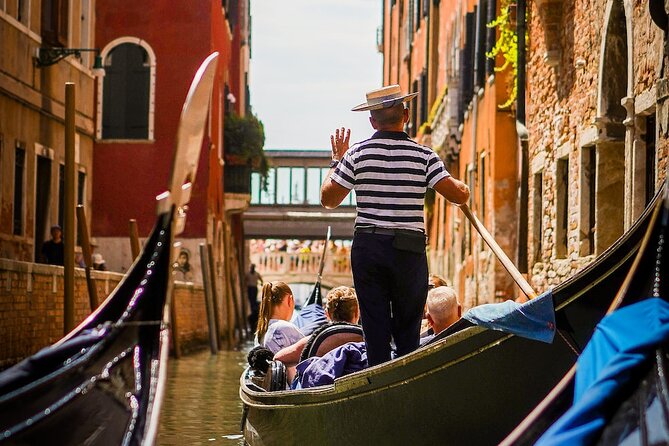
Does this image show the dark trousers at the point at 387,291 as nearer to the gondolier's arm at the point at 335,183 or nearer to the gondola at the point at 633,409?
the gondolier's arm at the point at 335,183

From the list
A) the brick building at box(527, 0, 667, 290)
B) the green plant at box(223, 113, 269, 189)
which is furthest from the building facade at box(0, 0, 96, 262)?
the green plant at box(223, 113, 269, 189)

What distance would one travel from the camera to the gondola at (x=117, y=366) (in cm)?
287

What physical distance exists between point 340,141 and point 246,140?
58.3 feet

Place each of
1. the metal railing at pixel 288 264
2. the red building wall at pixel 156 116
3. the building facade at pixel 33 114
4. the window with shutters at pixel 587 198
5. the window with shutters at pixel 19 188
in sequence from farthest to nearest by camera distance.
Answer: the metal railing at pixel 288 264
the red building wall at pixel 156 116
the window with shutters at pixel 19 188
the building facade at pixel 33 114
the window with shutters at pixel 587 198

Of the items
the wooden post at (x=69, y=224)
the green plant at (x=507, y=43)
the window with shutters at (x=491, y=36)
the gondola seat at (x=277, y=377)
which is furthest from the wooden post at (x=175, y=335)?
the gondola seat at (x=277, y=377)

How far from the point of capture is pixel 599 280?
374cm

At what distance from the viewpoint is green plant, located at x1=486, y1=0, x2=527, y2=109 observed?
11742 mm

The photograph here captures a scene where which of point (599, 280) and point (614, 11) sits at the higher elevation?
point (614, 11)

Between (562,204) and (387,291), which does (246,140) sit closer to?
(562,204)

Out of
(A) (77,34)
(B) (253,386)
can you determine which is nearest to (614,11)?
(B) (253,386)

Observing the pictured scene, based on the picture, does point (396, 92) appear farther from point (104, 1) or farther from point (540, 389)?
point (104, 1)

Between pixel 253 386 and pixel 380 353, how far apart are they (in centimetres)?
143

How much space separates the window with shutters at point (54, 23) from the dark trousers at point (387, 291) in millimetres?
8559

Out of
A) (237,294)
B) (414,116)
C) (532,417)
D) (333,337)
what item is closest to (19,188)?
(333,337)
